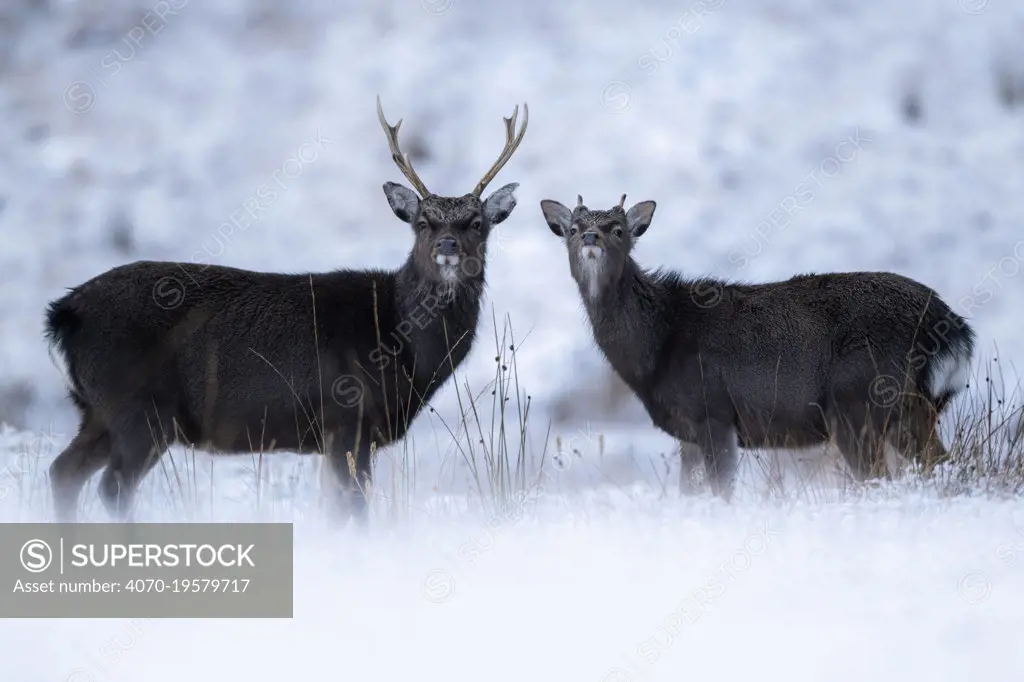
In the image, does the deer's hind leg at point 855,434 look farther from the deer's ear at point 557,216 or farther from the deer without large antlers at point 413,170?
the deer without large antlers at point 413,170

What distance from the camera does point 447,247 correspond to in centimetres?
838

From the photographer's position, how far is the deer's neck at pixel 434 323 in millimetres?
8430

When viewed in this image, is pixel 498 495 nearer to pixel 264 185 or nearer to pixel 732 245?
pixel 732 245

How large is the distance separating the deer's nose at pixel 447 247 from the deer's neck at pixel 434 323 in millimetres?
277

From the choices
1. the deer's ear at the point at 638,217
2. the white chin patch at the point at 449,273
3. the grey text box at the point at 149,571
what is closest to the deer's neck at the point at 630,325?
the deer's ear at the point at 638,217

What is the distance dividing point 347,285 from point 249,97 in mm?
20081

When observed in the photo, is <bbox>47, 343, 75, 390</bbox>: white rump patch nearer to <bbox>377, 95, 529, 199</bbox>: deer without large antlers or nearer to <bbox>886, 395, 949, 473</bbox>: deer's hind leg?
<bbox>377, 95, 529, 199</bbox>: deer without large antlers

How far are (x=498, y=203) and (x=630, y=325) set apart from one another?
1267mm

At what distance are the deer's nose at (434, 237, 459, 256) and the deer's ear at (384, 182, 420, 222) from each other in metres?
0.66

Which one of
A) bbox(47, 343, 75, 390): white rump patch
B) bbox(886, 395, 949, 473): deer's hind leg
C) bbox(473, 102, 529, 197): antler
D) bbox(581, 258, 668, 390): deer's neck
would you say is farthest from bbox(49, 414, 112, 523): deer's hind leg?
bbox(886, 395, 949, 473): deer's hind leg

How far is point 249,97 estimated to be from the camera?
90.7ft

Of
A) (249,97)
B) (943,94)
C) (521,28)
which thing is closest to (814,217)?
(943,94)

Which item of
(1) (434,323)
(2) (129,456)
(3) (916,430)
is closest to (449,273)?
(1) (434,323)

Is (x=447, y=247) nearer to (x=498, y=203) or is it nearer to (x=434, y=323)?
(x=434, y=323)
